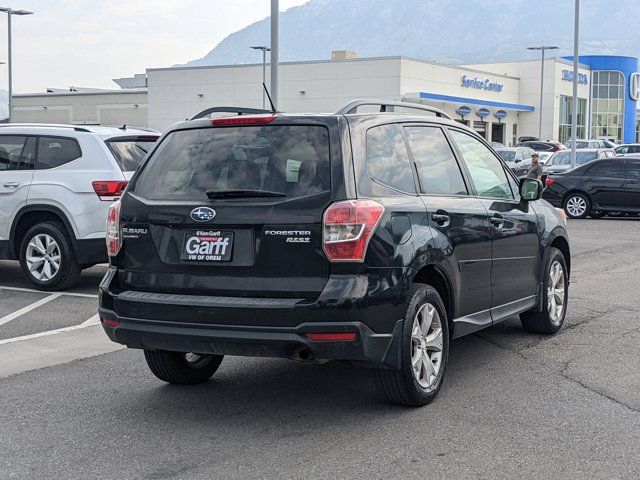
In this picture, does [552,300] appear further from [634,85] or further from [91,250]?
[634,85]

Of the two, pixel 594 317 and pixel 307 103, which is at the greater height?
pixel 307 103

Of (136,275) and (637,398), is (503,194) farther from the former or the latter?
(136,275)

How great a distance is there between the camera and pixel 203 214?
205 inches

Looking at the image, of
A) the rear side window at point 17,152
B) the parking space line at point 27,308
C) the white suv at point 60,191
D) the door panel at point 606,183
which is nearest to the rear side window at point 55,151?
the white suv at point 60,191

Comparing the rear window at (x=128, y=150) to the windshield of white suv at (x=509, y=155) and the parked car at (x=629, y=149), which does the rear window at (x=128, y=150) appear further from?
the parked car at (x=629, y=149)

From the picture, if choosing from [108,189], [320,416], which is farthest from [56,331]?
[320,416]

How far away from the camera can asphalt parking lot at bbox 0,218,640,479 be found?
4.58 meters

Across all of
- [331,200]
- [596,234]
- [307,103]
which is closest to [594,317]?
[331,200]

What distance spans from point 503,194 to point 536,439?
2.51 m

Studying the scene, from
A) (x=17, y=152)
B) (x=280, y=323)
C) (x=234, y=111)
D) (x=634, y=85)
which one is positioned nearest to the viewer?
(x=280, y=323)

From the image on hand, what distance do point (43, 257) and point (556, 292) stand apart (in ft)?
18.8

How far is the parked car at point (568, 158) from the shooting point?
103ft

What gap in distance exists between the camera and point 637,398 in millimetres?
5781

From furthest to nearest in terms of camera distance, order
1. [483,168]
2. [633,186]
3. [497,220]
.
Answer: [633,186], [483,168], [497,220]
